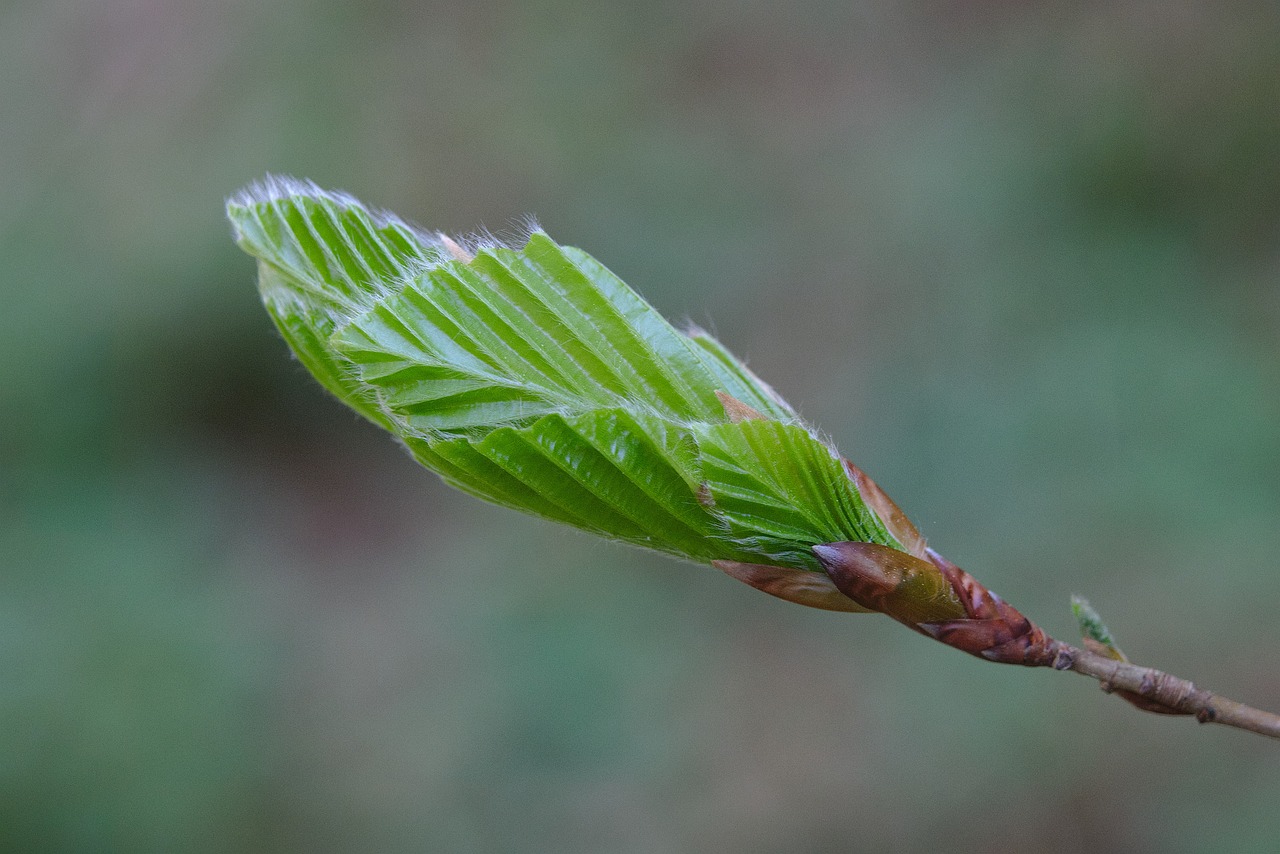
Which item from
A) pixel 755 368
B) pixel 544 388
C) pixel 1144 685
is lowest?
pixel 1144 685

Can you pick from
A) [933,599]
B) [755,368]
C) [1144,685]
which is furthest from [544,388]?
[755,368]

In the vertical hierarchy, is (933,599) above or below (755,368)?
below

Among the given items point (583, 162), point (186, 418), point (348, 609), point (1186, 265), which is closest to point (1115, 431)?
point (1186, 265)

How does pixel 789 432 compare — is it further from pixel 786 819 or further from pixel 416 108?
pixel 416 108

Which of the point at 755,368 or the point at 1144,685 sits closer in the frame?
the point at 1144,685

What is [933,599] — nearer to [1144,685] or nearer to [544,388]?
[1144,685]

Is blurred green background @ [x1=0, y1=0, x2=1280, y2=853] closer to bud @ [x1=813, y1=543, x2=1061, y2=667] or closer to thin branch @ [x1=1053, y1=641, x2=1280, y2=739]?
thin branch @ [x1=1053, y1=641, x2=1280, y2=739]
